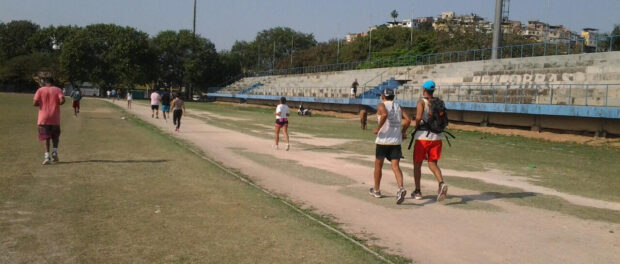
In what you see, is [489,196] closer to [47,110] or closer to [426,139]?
[426,139]

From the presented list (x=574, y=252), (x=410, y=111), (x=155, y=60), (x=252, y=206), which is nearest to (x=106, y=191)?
(x=252, y=206)

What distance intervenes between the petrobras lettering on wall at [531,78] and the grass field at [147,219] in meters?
24.0

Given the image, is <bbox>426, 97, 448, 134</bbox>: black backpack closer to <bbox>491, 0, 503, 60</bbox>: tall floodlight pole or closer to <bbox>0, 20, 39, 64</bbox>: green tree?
<bbox>491, 0, 503, 60</bbox>: tall floodlight pole

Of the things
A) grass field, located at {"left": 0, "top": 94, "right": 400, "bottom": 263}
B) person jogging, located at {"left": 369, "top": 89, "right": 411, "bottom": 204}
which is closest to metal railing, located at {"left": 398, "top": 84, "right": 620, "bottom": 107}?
person jogging, located at {"left": 369, "top": 89, "right": 411, "bottom": 204}

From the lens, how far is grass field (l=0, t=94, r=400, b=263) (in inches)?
188

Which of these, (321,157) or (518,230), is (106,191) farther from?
(321,157)

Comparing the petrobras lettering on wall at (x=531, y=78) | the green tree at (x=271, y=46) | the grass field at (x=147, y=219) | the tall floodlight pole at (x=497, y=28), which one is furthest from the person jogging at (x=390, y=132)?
the green tree at (x=271, y=46)

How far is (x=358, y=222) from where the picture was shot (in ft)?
20.8

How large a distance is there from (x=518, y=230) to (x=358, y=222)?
197 centimetres

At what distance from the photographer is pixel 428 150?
7.60 m

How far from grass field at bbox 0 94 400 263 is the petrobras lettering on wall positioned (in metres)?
24.0

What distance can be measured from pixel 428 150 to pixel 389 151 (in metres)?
0.59

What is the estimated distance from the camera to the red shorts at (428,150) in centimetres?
757

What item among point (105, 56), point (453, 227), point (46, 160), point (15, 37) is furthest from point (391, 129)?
point (15, 37)
